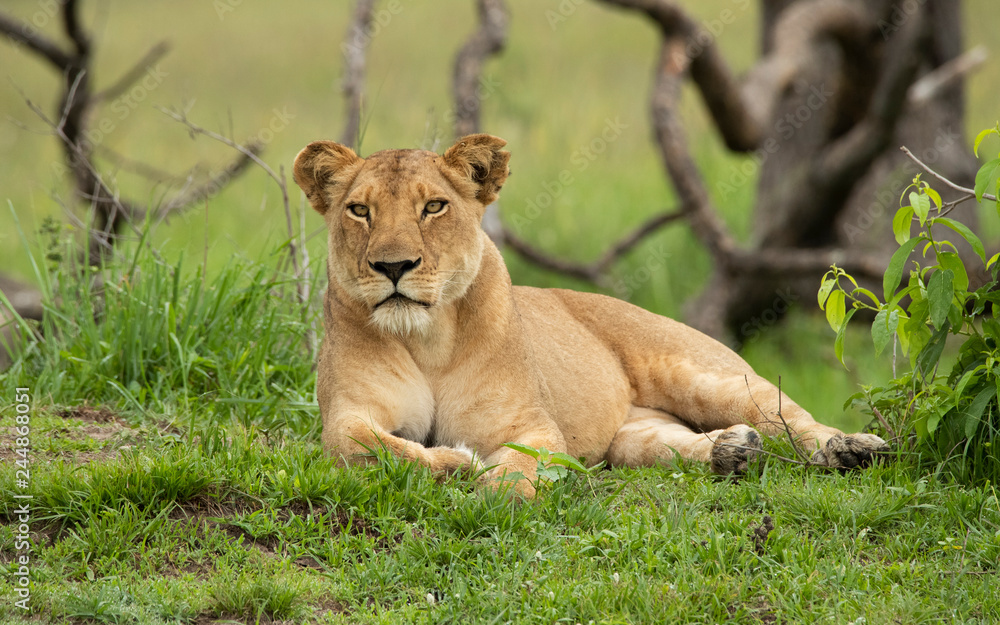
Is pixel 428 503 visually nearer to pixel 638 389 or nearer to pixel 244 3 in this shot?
pixel 638 389

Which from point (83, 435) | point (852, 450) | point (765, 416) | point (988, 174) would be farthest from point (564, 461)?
point (83, 435)

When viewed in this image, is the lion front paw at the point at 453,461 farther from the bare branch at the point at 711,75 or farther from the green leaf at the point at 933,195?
the bare branch at the point at 711,75

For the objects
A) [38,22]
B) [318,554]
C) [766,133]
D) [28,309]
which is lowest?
[28,309]

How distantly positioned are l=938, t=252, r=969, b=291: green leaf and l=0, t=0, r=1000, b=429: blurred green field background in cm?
367

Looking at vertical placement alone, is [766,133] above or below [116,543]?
above

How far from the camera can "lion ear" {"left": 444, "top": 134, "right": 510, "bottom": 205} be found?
4.19 metres

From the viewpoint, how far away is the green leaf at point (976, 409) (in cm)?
378

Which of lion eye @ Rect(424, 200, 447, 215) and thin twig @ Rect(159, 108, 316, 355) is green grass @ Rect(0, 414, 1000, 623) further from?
thin twig @ Rect(159, 108, 316, 355)

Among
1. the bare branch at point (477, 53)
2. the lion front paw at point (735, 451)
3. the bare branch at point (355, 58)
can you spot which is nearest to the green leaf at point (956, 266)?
the lion front paw at point (735, 451)

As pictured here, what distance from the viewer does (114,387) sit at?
5102 millimetres

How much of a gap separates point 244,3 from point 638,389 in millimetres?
27138

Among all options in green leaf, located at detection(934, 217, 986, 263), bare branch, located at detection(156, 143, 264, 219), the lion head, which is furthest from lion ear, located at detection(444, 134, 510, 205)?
bare branch, located at detection(156, 143, 264, 219)

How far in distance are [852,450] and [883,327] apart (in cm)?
63

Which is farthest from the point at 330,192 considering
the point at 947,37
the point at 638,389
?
the point at 947,37
